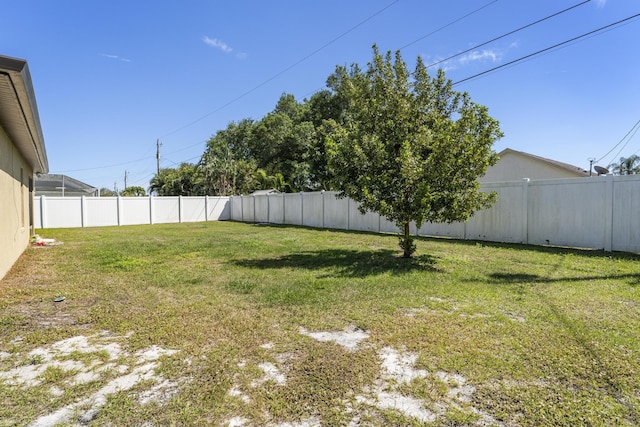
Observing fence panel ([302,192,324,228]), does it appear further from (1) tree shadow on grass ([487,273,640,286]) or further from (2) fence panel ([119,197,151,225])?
(1) tree shadow on grass ([487,273,640,286])

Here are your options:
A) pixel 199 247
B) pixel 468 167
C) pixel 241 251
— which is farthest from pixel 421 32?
pixel 199 247

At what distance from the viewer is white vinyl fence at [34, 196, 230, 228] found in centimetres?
1952

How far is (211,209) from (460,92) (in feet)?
72.7

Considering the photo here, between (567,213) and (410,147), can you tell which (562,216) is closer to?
(567,213)

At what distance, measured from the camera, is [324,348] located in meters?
3.24

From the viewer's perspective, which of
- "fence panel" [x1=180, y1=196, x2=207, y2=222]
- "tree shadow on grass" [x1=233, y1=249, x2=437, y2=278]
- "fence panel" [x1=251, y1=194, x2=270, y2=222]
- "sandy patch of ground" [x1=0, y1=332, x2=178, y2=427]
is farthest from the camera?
"fence panel" [x1=180, y1=196, x2=207, y2=222]

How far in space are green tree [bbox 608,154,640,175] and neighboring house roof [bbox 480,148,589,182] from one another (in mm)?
16081

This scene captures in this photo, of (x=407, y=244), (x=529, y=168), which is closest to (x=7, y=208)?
(x=407, y=244)

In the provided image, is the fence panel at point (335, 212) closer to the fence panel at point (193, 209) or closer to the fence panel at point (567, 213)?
the fence panel at point (567, 213)

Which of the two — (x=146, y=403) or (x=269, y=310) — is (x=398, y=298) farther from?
(x=146, y=403)

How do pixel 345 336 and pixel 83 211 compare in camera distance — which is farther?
pixel 83 211

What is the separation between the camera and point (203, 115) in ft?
111

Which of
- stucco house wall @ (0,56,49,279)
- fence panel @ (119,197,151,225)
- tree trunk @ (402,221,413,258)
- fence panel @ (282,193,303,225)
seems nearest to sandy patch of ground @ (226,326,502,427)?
stucco house wall @ (0,56,49,279)

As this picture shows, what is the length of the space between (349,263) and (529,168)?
18.7 metres
